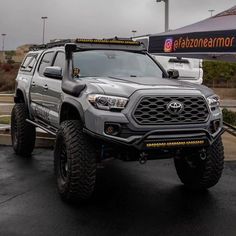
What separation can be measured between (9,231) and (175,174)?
3.37 metres

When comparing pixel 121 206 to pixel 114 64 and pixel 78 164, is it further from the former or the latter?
pixel 114 64

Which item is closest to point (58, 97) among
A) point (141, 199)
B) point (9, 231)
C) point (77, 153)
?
point (77, 153)

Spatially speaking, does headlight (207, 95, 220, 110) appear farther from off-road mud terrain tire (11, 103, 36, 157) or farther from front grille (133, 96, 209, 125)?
off-road mud terrain tire (11, 103, 36, 157)

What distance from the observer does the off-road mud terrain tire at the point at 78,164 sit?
5.46 m

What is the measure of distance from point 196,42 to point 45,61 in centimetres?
297

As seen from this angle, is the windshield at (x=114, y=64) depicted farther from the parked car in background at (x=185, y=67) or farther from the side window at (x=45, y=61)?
the parked car in background at (x=185, y=67)

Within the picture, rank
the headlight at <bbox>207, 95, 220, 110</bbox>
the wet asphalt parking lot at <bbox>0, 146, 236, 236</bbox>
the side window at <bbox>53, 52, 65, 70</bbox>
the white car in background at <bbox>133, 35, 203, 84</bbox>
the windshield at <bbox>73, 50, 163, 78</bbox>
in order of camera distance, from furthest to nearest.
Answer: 1. the white car in background at <bbox>133, 35, 203, 84</bbox>
2. the side window at <bbox>53, 52, 65, 70</bbox>
3. the windshield at <bbox>73, 50, 163, 78</bbox>
4. the headlight at <bbox>207, 95, 220, 110</bbox>
5. the wet asphalt parking lot at <bbox>0, 146, 236, 236</bbox>

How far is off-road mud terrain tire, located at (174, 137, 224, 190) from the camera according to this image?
20.0 feet

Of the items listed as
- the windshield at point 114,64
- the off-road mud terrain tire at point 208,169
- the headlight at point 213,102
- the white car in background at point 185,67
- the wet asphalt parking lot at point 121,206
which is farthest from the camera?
the white car in background at point 185,67

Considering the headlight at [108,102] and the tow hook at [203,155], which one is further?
the tow hook at [203,155]

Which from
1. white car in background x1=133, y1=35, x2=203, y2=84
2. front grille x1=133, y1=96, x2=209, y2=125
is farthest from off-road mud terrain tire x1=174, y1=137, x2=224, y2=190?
white car in background x1=133, y1=35, x2=203, y2=84

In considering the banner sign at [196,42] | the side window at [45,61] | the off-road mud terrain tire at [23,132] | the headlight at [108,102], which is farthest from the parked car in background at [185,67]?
the headlight at [108,102]

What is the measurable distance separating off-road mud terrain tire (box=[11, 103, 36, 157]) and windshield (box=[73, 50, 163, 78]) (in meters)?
2.33

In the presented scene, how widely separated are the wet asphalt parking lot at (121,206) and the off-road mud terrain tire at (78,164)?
A: 7.1 inches
